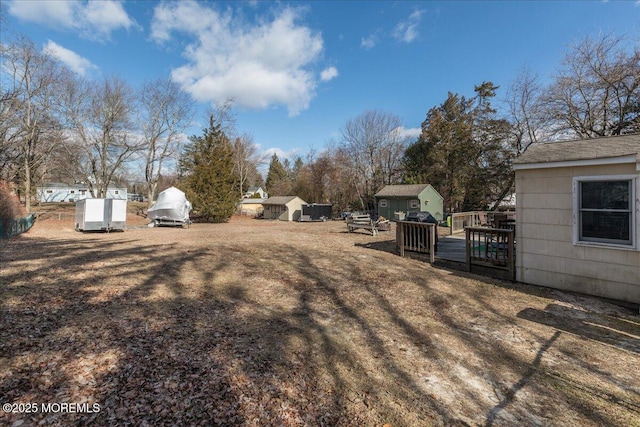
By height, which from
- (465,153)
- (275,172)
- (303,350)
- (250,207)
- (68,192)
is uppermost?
(275,172)

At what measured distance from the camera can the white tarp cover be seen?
22094 mm

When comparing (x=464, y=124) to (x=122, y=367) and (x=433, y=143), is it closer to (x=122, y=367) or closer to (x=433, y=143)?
(x=433, y=143)

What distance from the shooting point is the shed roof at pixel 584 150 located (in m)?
6.00

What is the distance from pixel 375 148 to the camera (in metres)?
34.9

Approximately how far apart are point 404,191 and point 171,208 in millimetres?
18827

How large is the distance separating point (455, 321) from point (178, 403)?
4416 mm

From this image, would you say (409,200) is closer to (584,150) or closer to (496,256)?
(496,256)

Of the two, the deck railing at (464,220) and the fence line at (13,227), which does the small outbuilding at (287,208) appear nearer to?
the deck railing at (464,220)

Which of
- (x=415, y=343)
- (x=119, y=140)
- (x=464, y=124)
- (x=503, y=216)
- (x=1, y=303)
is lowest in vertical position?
(x=415, y=343)

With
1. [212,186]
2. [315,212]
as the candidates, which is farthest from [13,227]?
[315,212]

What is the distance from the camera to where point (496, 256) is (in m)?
7.86

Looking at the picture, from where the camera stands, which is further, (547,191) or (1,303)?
(547,191)

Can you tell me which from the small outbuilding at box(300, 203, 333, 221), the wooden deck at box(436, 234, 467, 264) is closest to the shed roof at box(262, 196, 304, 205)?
the small outbuilding at box(300, 203, 333, 221)

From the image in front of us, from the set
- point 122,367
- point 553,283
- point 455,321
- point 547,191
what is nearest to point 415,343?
point 455,321
